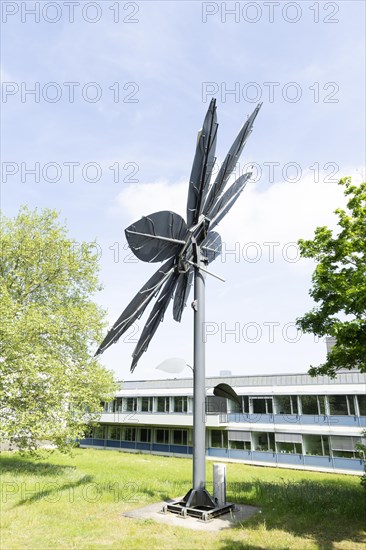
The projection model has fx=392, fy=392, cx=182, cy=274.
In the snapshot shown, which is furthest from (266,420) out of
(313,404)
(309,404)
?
(313,404)

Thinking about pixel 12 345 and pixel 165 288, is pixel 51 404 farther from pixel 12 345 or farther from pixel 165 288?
pixel 165 288

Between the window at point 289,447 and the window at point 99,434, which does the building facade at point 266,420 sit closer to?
the window at point 289,447

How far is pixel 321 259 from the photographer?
15047 mm

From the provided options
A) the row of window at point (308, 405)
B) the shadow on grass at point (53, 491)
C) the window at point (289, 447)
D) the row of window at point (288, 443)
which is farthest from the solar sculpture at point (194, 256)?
the window at point (289, 447)

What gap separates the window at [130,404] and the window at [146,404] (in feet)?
3.63

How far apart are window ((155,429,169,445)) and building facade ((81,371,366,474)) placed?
97 millimetres

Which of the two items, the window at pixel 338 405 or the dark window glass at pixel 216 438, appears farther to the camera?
the dark window glass at pixel 216 438

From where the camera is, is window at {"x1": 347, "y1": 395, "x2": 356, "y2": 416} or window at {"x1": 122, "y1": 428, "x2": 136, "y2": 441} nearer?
window at {"x1": 347, "y1": 395, "x2": 356, "y2": 416}

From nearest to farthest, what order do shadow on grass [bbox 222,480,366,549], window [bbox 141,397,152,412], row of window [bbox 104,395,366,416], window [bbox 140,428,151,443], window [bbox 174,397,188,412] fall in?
1. shadow on grass [bbox 222,480,366,549]
2. row of window [bbox 104,395,366,416]
3. window [bbox 174,397,188,412]
4. window [bbox 141,397,152,412]
5. window [bbox 140,428,151,443]

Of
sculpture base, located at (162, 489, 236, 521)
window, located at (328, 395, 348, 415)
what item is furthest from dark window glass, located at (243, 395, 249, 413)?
sculpture base, located at (162, 489, 236, 521)

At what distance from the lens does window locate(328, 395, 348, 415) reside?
98.4ft

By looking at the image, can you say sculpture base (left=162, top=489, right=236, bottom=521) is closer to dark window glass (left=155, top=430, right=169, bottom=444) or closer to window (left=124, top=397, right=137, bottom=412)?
dark window glass (left=155, top=430, right=169, bottom=444)

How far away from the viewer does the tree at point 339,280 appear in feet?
41.0

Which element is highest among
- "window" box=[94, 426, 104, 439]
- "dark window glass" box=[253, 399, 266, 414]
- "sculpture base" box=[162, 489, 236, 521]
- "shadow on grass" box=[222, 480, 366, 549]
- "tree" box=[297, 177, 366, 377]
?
"tree" box=[297, 177, 366, 377]
